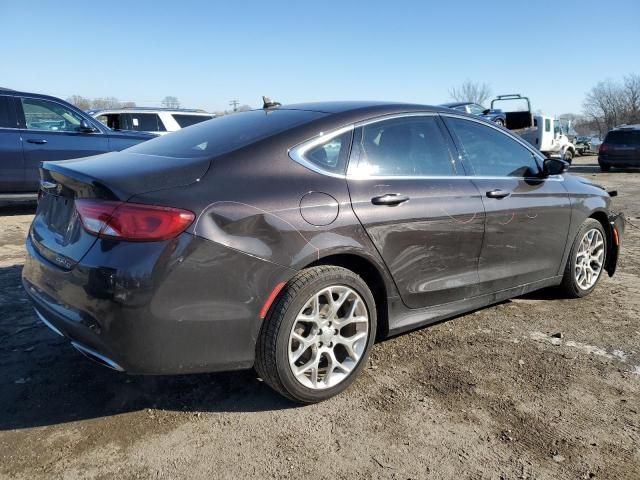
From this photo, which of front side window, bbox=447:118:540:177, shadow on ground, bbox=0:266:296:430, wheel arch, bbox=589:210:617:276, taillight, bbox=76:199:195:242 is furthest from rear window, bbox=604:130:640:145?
taillight, bbox=76:199:195:242

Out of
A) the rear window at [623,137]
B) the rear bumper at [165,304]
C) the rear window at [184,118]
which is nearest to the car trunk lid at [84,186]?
the rear bumper at [165,304]

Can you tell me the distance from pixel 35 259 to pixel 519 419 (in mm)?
2650

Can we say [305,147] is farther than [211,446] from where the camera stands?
Yes

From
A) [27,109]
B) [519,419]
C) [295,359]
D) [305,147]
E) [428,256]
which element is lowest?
[519,419]

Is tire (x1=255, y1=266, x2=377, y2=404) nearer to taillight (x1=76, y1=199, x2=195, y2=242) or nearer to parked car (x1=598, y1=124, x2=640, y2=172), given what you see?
taillight (x1=76, y1=199, x2=195, y2=242)

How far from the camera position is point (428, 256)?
10.5ft

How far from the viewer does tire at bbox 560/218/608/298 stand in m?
4.36

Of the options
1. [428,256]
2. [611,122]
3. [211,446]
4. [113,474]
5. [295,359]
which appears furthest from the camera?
[611,122]

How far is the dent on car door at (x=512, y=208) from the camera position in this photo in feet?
11.8

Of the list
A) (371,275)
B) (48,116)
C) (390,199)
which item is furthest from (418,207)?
(48,116)

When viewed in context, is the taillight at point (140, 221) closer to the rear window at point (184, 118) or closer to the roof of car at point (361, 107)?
the roof of car at point (361, 107)

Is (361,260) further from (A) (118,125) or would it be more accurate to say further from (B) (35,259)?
(A) (118,125)

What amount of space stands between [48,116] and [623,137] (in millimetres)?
18468

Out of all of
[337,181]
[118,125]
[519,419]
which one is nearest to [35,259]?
[337,181]
